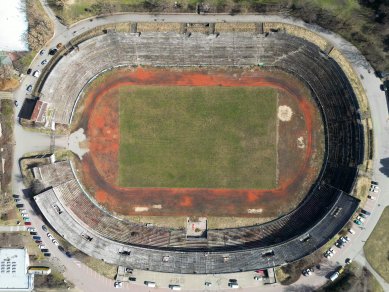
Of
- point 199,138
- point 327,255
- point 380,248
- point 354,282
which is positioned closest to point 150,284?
point 199,138

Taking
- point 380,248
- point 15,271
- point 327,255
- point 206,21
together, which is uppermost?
point 206,21

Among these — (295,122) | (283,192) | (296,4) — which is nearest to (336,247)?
(283,192)

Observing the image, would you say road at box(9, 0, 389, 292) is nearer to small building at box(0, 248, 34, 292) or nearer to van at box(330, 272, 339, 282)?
van at box(330, 272, 339, 282)

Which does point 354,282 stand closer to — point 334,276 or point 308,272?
point 334,276

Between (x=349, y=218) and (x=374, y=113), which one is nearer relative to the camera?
(x=349, y=218)

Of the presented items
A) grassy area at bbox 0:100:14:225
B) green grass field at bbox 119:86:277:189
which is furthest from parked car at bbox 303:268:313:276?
grassy area at bbox 0:100:14:225

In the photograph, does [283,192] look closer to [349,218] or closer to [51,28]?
[349,218]
